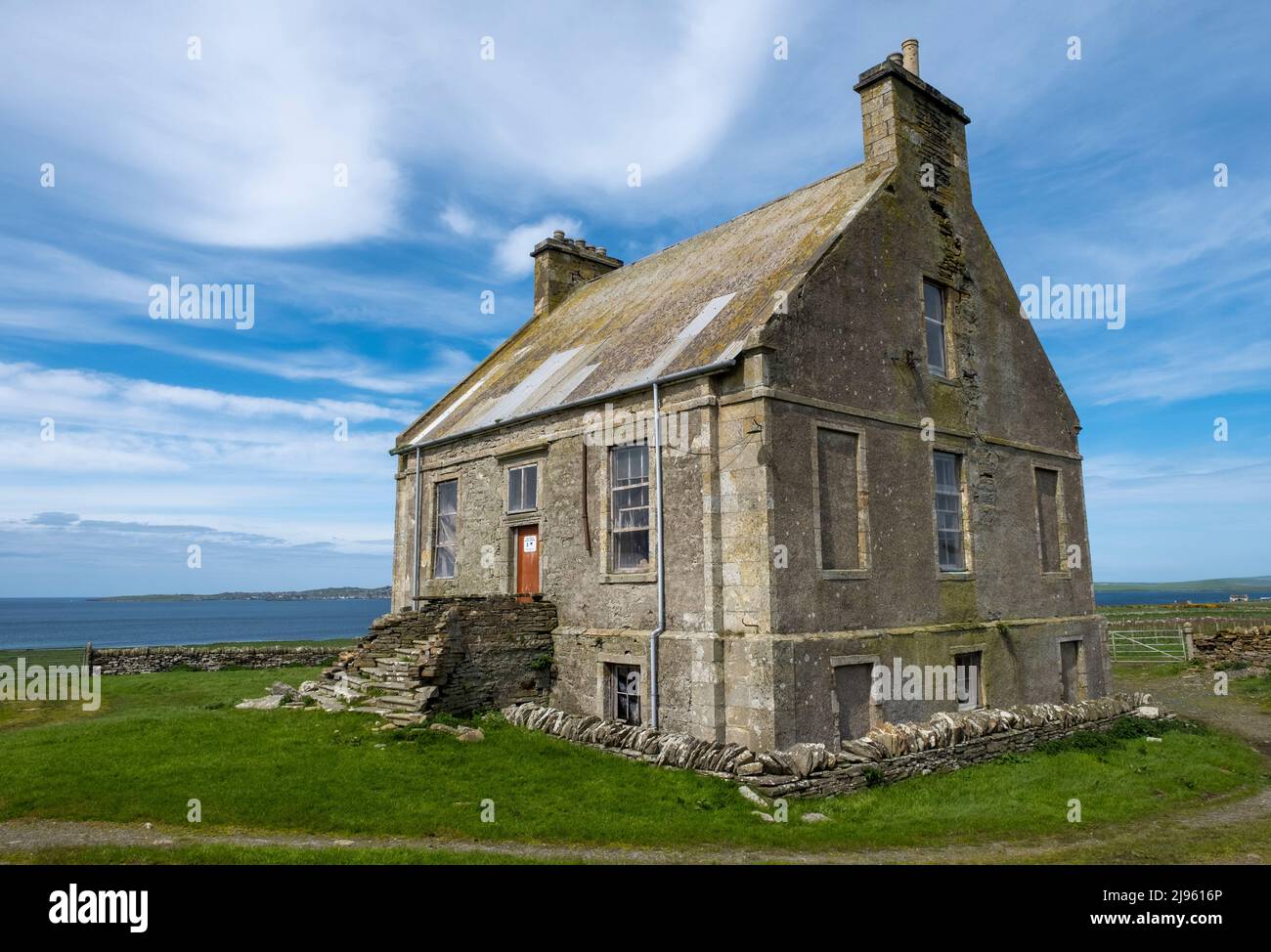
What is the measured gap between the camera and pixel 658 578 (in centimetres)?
1559

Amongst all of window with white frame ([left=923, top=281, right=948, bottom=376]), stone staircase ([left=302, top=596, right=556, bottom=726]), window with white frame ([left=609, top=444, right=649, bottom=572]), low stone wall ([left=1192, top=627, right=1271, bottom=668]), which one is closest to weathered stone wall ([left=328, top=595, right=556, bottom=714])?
stone staircase ([left=302, top=596, right=556, bottom=726])

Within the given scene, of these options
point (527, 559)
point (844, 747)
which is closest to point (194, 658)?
point (527, 559)

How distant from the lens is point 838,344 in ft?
53.3

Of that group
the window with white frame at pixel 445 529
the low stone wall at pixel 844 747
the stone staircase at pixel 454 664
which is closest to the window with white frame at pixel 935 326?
the low stone wall at pixel 844 747

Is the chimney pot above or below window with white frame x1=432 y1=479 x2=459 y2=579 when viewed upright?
above

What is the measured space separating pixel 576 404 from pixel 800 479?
5.41m

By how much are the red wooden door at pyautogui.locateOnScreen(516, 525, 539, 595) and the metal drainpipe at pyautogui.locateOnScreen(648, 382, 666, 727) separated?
4.60m

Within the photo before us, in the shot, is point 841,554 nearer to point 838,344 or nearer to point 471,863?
point 838,344

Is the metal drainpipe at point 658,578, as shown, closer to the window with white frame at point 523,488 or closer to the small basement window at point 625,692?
the small basement window at point 625,692

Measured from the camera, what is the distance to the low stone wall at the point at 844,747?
13203mm

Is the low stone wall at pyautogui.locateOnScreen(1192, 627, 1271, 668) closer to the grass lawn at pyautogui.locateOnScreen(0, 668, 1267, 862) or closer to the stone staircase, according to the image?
the grass lawn at pyautogui.locateOnScreen(0, 668, 1267, 862)

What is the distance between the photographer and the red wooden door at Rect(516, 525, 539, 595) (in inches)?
771
